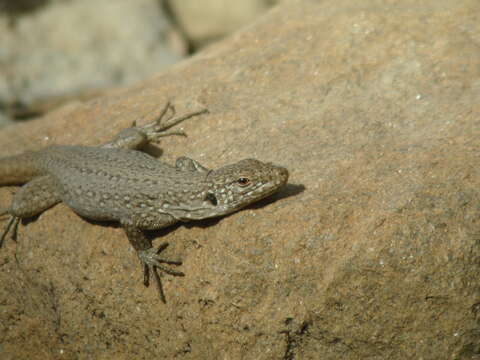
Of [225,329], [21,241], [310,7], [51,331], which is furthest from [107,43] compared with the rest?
[225,329]

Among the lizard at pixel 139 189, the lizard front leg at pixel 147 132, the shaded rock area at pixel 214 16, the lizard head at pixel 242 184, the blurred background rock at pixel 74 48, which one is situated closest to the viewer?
the lizard head at pixel 242 184

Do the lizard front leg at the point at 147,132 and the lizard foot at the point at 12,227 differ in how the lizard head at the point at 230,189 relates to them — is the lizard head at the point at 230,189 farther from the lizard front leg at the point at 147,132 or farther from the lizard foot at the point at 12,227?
the lizard foot at the point at 12,227

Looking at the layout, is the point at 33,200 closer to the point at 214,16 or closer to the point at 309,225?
the point at 309,225

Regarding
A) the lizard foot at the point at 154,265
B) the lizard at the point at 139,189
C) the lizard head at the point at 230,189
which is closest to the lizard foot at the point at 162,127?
the lizard at the point at 139,189

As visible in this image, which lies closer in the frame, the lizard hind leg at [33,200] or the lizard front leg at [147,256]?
the lizard front leg at [147,256]

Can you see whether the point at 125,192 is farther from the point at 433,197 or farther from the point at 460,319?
the point at 460,319

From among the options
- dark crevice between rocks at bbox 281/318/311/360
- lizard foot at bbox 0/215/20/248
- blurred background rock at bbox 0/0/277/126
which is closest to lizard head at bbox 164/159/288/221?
dark crevice between rocks at bbox 281/318/311/360
